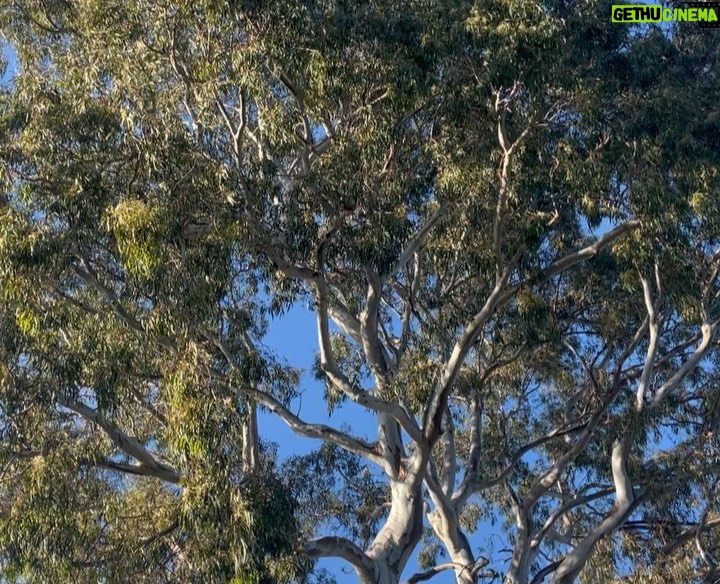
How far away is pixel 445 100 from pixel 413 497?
11.4 ft

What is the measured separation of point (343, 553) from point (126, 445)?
2037mm

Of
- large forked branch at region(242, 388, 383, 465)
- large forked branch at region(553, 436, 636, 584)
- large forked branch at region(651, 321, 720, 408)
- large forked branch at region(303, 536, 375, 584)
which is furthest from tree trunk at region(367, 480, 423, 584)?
large forked branch at region(651, 321, 720, 408)

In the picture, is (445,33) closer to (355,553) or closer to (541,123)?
(541,123)

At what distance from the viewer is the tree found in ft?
25.6

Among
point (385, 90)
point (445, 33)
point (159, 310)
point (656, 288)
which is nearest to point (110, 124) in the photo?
point (159, 310)

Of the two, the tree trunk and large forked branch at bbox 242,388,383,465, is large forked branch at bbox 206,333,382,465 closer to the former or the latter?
large forked branch at bbox 242,388,383,465

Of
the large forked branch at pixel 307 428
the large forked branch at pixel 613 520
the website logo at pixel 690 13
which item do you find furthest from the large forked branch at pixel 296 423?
the website logo at pixel 690 13

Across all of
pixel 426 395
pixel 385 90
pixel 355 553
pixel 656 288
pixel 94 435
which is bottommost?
pixel 355 553

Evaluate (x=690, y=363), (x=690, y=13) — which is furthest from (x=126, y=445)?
(x=690, y=13)

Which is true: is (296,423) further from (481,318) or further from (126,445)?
(481,318)

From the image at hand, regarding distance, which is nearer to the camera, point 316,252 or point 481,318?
point 316,252

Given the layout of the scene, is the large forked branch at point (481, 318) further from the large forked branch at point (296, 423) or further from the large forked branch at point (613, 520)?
the large forked branch at point (613, 520)

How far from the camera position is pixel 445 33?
8.91 metres

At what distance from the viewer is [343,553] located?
360 inches
